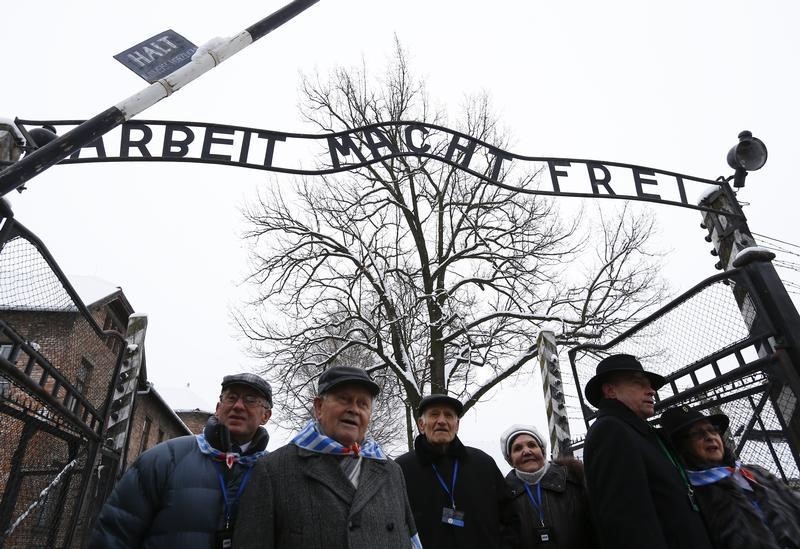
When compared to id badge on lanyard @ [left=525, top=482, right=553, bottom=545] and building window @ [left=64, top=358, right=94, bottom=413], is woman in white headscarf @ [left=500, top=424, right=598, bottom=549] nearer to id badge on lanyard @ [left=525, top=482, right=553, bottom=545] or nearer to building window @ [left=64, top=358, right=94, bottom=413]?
id badge on lanyard @ [left=525, top=482, right=553, bottom=545]

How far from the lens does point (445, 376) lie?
12211 mm

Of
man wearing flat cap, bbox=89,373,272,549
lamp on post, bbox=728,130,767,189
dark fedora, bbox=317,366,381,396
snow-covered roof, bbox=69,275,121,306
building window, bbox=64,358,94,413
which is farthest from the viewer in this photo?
snow-covered roof, bbox=69,275,121,306

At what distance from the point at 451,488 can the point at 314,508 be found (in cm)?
150

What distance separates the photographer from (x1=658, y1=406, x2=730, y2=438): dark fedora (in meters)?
2.74

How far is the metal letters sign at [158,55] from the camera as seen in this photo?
333cm

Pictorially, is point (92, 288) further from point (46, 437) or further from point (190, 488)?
point (190, 488)

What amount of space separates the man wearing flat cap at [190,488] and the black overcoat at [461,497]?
1259 mm

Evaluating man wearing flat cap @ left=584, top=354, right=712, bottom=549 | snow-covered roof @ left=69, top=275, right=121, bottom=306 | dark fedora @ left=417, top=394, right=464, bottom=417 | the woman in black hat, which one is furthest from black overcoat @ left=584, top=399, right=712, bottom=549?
snow-covered roof @ left=69, top=275, right=121, bottom=306

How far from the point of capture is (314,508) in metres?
1.86

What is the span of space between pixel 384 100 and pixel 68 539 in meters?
13.4

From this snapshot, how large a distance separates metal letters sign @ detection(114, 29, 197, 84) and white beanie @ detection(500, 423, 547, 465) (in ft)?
12.3

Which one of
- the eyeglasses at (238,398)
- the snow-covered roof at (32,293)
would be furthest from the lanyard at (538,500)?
the snow-covered roof at (32,293)

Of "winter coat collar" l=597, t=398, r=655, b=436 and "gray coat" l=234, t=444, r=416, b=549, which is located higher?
"winter coat collar" l=597, t=398, r=655, b=436

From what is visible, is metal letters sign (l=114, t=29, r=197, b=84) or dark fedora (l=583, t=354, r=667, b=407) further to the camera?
metal letters sign (l=114, t=29, r=197, b=84)
